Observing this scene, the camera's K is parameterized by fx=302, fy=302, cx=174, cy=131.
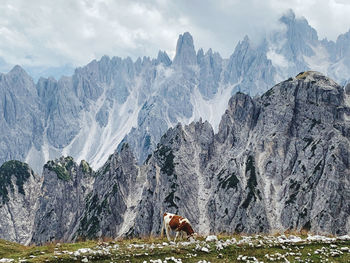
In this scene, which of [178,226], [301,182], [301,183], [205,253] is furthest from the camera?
[301,182]

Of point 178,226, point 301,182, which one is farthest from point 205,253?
point 301,182

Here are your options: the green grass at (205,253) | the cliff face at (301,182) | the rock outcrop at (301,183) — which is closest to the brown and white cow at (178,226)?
the green grass at (205,253)

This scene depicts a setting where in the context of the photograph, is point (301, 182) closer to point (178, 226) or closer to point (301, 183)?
point (301, 183)

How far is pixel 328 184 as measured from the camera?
5871 inches

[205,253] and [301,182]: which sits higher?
[301,182]

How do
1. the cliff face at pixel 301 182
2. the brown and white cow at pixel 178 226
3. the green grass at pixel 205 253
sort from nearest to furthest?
the green grass at pixel 205 253, the brown and white cow at pixel 178 226, the cliff face at pixel 301 182

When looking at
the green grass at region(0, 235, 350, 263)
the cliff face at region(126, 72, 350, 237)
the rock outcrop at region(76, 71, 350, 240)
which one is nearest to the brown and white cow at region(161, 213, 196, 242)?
the green grass at region(0, 235, 350, 263)

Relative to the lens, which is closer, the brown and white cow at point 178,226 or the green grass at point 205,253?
the green grass at point 205,253

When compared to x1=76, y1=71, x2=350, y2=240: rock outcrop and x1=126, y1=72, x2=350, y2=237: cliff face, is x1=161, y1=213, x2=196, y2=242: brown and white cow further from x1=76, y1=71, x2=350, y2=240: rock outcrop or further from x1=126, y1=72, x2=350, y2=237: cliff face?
x1=126, y1=72, x2=350, y2=237: cliff face

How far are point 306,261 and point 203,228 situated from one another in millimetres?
179225

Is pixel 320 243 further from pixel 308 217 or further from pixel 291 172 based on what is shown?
pixel 291 172

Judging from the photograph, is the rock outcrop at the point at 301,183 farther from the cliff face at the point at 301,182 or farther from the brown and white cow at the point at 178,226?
the brown and white cow at the point at 178,226

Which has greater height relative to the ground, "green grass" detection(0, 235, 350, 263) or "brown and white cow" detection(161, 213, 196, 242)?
"brown and white cow" detection(161, 213, 196, 242)

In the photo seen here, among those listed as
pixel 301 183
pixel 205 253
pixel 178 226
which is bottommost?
pixel 205 253
